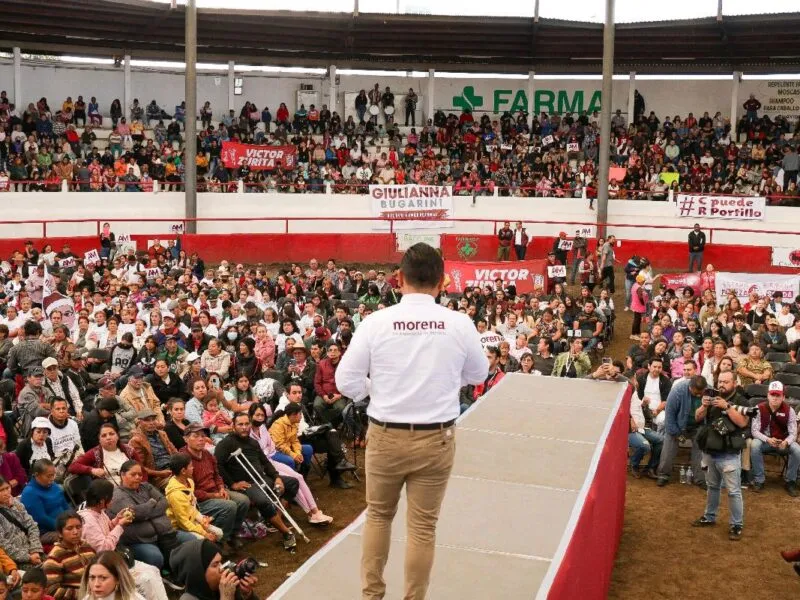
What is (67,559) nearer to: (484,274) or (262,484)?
(262,484)

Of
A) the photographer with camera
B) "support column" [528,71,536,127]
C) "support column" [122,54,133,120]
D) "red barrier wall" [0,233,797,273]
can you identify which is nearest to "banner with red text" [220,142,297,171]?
"red barrier wall" [0,233,797,273]

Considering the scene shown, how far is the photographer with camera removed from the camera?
714 cm

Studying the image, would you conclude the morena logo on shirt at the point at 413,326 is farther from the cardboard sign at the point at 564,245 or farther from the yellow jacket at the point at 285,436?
the cardboard sign at the point at 564,245

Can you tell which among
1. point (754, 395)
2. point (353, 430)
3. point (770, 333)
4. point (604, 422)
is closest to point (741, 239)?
point (770, 333)

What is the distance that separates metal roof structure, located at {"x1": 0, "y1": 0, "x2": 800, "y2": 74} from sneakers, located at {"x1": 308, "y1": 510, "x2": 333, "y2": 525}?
24.7 m

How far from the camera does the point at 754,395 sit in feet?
43.9

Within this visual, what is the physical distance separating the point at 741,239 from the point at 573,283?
274 inches

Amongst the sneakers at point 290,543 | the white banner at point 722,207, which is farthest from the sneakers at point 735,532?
the white banner at point 722,207

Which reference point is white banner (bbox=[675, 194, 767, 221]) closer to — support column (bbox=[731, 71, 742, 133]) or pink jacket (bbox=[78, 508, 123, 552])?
support column (bbox=[731, 71, 742, 133])

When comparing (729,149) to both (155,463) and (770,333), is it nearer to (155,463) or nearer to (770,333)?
(770,333)

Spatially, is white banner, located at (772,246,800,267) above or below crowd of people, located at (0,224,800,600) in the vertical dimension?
above

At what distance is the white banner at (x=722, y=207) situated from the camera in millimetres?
27969

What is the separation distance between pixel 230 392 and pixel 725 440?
5.70m

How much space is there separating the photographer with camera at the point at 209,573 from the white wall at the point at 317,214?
64.4ft
